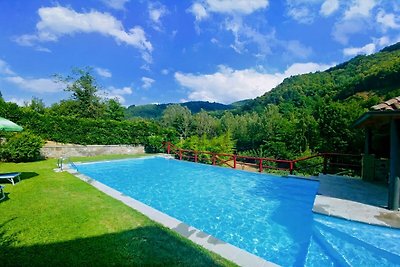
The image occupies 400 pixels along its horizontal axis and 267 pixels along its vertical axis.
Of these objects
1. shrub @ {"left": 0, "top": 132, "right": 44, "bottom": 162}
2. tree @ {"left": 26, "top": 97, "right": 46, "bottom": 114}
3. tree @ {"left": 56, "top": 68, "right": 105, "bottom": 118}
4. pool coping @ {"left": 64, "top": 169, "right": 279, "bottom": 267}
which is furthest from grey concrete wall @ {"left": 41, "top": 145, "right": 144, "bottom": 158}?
tree @ {"left": 26, "top": 97, "right": 46, "bottom": 114}

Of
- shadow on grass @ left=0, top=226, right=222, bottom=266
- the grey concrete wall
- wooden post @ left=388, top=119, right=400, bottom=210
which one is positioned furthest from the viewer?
the grey concrete wall

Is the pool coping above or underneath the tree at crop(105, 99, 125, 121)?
underneath

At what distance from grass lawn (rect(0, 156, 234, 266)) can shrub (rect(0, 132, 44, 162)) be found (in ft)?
22.9

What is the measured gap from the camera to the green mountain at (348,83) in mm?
33156

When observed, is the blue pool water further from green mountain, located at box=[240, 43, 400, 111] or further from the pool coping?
green mountain, located at box=[240, 43, 400, 111]

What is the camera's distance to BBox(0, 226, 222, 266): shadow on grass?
3.09m

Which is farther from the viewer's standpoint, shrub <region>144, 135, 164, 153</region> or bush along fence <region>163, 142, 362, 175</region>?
shrub <region>144, 135, 164, 153</region>

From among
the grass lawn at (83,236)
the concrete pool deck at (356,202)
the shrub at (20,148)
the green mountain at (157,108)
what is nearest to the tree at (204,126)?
the green mountain at (157,108)

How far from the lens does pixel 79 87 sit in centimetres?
2911

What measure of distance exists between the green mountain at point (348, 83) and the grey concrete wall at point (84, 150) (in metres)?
22.0

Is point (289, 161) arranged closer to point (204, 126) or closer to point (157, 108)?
point (204, 126)

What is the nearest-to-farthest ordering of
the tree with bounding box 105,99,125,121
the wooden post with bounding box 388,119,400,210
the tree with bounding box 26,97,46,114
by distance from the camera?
the wooden post with bounding box 388,119,400,210, the tree with bounding box 105,99,125,121, the tree with bounding box 26,97,46,114

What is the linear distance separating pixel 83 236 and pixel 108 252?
0.78 m

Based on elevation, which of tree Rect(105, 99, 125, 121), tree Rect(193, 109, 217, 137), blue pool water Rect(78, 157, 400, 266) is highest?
tree Rect(105, 99, 125, 121)
